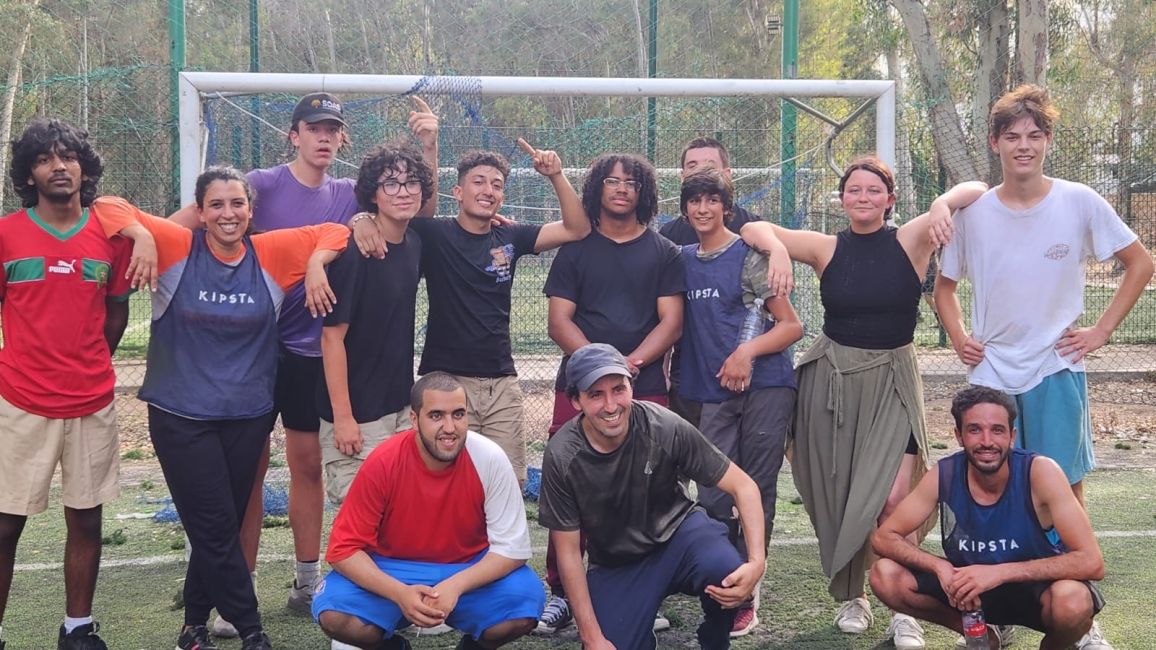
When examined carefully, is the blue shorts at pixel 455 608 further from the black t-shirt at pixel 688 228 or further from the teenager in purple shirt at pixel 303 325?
the black t-shirt at pixel 688 228

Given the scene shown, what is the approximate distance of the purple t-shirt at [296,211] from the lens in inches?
185

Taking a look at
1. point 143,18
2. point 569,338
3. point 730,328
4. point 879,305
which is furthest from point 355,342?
point 143,18

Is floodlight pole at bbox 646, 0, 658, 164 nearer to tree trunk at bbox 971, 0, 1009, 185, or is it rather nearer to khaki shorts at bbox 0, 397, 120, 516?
khaki shorts at bbox 0, 397, 120, 516

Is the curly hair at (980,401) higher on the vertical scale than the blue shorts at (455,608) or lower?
higher

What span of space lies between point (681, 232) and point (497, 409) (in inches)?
48.0

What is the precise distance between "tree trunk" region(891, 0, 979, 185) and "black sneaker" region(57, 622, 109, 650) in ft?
26.4

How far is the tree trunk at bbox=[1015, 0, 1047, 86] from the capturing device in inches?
480

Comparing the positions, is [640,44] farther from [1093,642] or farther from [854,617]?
[1093,642]

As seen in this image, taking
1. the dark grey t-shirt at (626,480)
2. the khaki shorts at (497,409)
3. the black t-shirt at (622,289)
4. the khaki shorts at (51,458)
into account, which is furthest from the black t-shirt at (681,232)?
the khaki shorts at (51,458)

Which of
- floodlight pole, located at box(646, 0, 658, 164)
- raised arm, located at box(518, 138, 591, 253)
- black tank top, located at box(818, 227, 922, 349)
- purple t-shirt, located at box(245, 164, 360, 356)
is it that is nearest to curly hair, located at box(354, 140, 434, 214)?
purple t-shirt, located at box(245, 164, 360, 356)

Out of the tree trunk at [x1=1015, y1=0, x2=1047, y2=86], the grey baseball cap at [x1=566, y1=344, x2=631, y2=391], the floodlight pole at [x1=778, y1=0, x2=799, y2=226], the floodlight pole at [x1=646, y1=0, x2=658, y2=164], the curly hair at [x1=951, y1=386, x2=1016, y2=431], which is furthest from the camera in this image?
the tree trunk at [x1=1015, y1=0, x2=1047, y2=86]

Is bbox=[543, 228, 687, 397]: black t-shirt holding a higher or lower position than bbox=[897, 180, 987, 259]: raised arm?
lower

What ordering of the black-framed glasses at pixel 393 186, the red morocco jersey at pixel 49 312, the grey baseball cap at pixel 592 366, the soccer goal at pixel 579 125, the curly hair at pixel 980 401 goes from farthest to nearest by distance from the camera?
the soccer goal at pixel 579 125, the black-framed glasses at pixel 393 186, the red morocco jersey at pixel 49 312, the curly hair at pixel 980 401, the grey baseball cap at pixel 592 366

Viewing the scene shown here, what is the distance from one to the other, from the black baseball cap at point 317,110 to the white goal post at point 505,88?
109 cm
